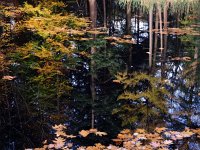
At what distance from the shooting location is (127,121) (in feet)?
20.4

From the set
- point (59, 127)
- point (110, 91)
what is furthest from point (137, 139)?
point (110, 91)

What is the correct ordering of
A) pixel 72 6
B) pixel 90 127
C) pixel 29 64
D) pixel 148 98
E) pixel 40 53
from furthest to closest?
pixel 72 6 → pixel 40 53 → pixel 29 64 → pixel 148 98 → pixel 90 127

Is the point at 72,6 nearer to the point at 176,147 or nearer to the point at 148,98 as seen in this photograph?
the point at 148,98

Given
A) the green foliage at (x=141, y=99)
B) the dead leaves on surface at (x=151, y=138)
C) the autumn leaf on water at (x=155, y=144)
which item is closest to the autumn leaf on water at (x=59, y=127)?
the dead leaves on surface at (x=151, y=138)

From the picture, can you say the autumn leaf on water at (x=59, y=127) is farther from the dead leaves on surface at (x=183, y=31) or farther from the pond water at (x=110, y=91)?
the dead leaves on surface at (x=183, y=31)

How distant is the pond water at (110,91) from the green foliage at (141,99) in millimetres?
177

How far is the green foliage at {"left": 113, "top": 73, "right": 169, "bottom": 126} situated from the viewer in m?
6.40

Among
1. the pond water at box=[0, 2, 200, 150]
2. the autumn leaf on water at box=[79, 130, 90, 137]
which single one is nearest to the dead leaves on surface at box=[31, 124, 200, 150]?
the autumn leaf on water at box=[79, 130, 90, 137]

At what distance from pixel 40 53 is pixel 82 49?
1.78 m

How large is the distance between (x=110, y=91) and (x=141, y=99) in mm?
937

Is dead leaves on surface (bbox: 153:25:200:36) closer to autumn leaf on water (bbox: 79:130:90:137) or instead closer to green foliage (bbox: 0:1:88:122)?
green foliage (bbox: 0:1:88:122)

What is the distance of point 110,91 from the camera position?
7777 mm

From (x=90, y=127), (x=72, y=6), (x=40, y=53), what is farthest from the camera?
(x=72, y=6)

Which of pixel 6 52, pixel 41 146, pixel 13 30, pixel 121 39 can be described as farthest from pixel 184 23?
pixel 41 146
